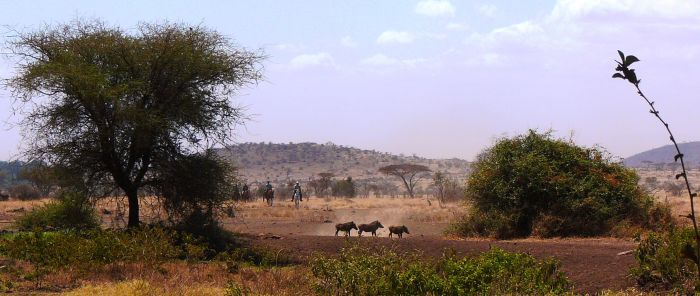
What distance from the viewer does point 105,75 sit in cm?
1981

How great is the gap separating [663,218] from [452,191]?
38.9 metres

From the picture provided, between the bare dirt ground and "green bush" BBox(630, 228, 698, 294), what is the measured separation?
1.44ft

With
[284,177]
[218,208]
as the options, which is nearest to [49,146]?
[218,208]

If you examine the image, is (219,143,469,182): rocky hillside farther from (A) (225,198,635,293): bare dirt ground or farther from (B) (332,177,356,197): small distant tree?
(A) (225,198,635,293): bare dirt ground

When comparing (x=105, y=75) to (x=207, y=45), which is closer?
(x=105, y=75)

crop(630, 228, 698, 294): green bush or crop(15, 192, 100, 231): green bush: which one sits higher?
crop(15, 192, 100, 231): green bush

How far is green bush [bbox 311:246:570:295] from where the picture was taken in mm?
8133

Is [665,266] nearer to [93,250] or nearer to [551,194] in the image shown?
[93,250]

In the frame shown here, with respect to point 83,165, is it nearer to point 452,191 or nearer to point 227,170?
point 227,170

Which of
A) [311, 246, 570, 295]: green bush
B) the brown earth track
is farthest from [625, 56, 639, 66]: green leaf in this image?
the brown earth track

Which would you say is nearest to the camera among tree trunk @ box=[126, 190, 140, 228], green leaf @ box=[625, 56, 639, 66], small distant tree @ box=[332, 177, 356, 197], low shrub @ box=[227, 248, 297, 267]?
green leaf @ box=[625, 56, 639, 66]

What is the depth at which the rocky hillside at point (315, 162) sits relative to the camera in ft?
410

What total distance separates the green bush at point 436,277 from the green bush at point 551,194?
13.4 metres

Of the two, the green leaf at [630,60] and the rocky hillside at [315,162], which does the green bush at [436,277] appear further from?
the rocky hillside at [315,162]
